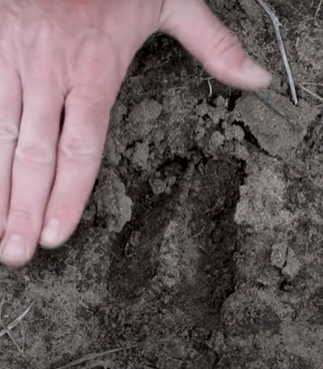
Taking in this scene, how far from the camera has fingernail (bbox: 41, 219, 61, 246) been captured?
2168mm

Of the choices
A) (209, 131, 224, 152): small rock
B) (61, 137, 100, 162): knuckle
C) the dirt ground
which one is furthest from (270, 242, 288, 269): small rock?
(61, 137, 100, 162): knuckle

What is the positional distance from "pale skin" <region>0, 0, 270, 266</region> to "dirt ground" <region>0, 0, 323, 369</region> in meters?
0.14

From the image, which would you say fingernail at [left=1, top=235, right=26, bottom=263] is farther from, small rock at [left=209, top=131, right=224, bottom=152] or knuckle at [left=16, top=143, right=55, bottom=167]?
small rock at [left=209, top=131, right=224, bottom=152]

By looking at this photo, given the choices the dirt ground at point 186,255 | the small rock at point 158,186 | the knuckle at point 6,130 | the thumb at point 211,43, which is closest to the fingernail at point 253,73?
the thumb at point 211,43

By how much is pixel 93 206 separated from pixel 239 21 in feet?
2.35

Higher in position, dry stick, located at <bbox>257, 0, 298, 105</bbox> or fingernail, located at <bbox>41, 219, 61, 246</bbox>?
dry stick, located at <bbox>257, 0, 298, 105</bbox>

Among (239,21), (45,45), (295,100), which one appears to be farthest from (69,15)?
(295,100)

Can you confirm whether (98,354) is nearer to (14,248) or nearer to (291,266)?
Answer: (14,248)

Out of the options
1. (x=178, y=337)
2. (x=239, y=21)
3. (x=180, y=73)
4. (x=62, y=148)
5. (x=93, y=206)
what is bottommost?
(x=178, y=337)

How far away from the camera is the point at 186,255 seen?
236 cm

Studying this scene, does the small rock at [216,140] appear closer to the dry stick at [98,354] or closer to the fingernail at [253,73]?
the fingernail at [253,73]

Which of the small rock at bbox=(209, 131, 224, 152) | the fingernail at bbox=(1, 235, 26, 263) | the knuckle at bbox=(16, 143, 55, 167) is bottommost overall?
the fingernail at bbox=(1, 235, 26, 263)

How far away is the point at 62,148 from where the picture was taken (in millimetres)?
2223

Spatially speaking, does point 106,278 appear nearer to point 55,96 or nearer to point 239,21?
point 55,96
